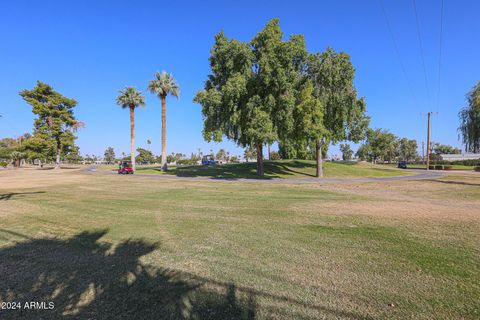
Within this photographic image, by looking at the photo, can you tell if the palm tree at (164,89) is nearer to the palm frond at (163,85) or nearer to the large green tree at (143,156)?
the palm frond at (163,85)

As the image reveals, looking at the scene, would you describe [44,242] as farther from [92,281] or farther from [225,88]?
[225,88]

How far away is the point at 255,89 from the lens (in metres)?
27.2

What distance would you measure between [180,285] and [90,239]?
348 cm

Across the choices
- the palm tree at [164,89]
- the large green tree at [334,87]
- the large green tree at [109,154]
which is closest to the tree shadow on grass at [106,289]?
the large green tree at [334,87]

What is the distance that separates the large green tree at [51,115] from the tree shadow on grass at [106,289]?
58512 mm

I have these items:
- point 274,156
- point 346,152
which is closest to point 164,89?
point 274,156

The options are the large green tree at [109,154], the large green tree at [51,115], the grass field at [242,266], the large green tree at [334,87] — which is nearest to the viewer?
the grass field at [242,266]

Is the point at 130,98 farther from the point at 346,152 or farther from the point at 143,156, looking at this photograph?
the point at 346,152

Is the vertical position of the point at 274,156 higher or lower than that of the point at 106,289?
higher

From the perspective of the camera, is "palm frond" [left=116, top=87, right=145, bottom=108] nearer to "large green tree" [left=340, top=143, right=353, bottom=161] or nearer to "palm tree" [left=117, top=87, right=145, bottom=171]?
"palm tree" [left=117, top=87, right=145, bottom=171]

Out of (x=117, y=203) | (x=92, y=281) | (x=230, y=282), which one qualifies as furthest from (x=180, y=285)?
(x=117, y=203)

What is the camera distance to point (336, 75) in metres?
28.0

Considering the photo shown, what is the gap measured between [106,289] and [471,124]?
39.2 meters

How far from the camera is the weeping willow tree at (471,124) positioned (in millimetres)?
27734
